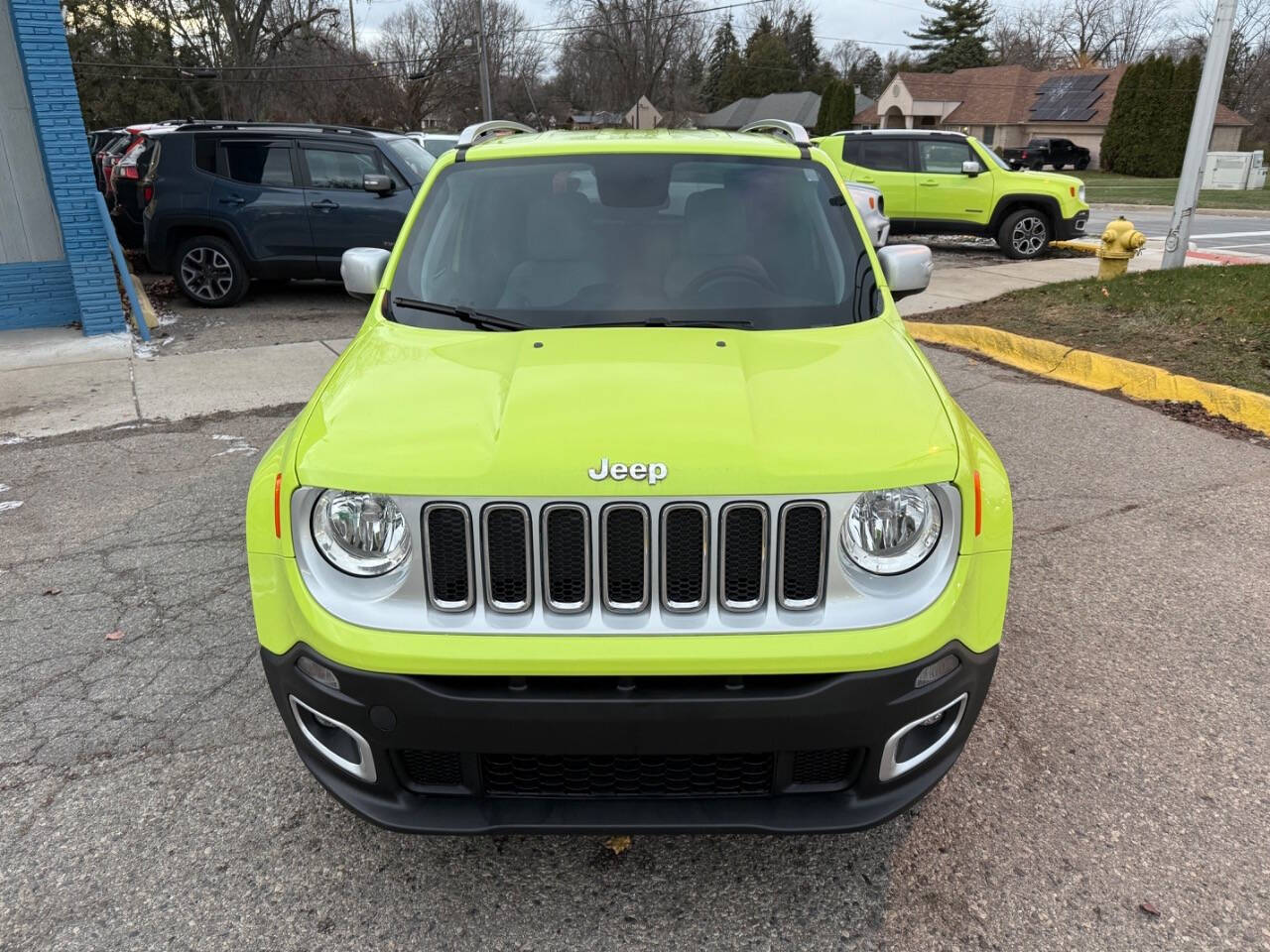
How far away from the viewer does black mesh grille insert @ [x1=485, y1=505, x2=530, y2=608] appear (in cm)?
214

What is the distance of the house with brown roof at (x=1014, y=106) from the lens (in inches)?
2169

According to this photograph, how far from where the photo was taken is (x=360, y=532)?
2.24 m

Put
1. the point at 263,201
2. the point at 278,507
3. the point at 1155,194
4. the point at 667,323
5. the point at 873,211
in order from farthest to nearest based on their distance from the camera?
the point at 1155,194, the point at 873,211, the point at 263,201, the point at 667,323, the point at 278,507

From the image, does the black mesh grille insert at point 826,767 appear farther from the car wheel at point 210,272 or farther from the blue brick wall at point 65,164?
the car wheel at point 210,272

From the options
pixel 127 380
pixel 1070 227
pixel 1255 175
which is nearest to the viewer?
pixel 127 380

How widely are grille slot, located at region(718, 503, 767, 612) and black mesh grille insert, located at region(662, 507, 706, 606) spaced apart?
45 mm

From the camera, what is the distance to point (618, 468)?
214 centimetres

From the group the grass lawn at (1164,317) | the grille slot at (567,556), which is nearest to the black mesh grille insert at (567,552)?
the grille slot at (567,556)

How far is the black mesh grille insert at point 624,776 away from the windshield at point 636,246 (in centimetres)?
143

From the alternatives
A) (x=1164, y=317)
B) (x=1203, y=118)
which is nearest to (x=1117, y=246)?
(x=1203, y=118)

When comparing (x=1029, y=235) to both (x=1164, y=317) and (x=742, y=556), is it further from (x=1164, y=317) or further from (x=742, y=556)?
(x=742, y=556)

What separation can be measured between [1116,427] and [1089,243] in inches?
447

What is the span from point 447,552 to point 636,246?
1.59 meters

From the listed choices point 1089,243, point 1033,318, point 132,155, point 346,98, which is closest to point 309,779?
point 1033,318
